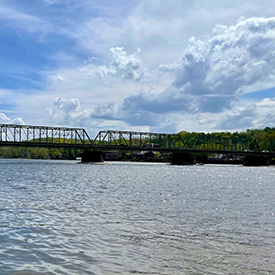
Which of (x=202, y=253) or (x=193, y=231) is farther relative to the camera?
(x=193, y=231)

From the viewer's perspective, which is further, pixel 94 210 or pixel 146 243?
pixel 94 210

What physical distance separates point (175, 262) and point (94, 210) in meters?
14.9

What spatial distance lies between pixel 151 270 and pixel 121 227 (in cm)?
836

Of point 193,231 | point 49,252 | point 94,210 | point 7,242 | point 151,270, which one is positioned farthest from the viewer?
point 94,210

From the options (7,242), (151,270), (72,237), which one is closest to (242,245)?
(151,270)

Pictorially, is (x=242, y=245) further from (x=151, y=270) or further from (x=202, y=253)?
(x=151, y=270)

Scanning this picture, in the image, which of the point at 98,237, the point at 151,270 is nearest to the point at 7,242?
the point at 98,237

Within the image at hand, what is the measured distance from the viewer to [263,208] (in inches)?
1242

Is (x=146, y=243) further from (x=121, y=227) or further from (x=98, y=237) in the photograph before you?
(x=121, y=227)

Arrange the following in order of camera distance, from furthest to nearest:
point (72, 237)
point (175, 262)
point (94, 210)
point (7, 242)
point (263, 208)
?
point (263, 208) → point (94, 210) → point (72, 237) → point (7, 242) → point (175, 262)

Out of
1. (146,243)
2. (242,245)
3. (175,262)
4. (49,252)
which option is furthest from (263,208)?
(49,252)

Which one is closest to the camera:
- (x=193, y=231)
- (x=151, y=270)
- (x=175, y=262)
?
(x=151, y=270)

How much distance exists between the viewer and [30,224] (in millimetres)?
21781

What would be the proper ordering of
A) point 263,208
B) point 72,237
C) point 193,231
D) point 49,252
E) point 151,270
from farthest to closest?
point 263,208 → point 193,231 → point 72,237 → point 49,252 → point 151,270
